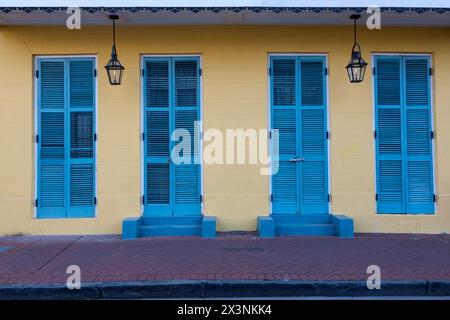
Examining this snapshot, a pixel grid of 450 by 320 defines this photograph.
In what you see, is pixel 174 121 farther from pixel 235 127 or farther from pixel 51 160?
pixel 51 160

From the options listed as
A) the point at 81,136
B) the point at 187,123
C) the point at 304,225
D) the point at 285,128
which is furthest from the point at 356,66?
the point at 81,136

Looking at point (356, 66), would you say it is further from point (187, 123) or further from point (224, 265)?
point (224, 265)

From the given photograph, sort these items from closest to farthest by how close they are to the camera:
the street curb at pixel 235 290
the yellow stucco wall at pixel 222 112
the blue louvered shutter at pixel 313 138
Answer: the street curb at pixel 235 290
the yellow stucco wall at pixel 222 112
the blue louvered shutter at pixel 313 138

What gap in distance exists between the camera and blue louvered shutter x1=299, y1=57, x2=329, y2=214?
27.2ft

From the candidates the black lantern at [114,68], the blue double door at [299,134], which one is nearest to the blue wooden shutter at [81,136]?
the black lantern at [114,68]

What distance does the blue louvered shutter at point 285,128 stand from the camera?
27.2 ft

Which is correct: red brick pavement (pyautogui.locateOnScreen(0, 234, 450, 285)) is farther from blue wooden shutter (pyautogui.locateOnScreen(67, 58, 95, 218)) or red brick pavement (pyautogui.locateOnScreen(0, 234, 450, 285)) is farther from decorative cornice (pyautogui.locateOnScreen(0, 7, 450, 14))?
decorative cornice (pyautogui.locateOnScreen(0, 7, 450, 14))

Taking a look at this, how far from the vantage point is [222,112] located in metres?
8.30

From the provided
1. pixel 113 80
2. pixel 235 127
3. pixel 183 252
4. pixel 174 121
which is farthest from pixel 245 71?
pixel 183 252

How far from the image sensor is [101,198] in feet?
26.9

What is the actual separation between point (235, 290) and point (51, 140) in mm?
4965

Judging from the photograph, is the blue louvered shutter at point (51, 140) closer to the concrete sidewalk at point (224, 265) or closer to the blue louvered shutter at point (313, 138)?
the concrete sidewalk at point (224, 265)

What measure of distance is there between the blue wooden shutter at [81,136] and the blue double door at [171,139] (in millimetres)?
1018

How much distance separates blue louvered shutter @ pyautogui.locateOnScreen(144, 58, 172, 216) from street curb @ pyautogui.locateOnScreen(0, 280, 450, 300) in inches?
118
